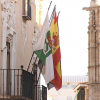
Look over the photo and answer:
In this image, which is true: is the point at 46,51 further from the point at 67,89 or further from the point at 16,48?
the point at 67,89

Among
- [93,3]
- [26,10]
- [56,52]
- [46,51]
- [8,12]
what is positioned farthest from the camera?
[93,3]

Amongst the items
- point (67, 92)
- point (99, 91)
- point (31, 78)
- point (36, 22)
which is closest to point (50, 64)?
point (31, 78)

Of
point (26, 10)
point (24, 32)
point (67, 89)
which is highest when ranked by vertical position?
point (26, 10)

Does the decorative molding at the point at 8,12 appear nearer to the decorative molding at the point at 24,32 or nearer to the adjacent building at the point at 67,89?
the decorative molding at the point at 24,32

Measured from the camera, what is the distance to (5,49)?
15867 millimetres

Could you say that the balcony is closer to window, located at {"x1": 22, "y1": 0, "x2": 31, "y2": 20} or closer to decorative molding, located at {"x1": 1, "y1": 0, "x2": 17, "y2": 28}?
decorative molding, located at {"x1": 1, "y1": 0, "x2": 17, "y2": 28}

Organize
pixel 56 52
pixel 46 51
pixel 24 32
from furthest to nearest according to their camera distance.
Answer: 1. pixel 24 32
2. pixel 56 52
3. pixel 46 51

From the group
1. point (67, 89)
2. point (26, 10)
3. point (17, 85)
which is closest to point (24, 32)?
point (26, 10)

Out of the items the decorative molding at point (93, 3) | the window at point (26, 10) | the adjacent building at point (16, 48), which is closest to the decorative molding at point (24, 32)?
the adjacent building at point (16, 48)

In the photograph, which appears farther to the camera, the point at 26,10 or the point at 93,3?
the point at 93,3

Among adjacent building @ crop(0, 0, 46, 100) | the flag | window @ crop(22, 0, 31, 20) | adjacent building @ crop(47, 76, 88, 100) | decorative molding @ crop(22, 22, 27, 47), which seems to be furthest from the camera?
adjacent building @ crop(47, 76, 88, 100)

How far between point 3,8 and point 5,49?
104 cm

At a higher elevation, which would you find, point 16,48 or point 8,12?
point 8,12

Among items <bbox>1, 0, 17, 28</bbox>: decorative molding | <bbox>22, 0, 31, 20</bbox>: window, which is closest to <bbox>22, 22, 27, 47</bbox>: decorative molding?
<bbox>22, 0, 31, 20</bbox>: window
